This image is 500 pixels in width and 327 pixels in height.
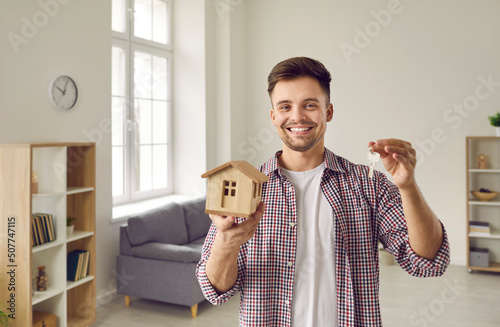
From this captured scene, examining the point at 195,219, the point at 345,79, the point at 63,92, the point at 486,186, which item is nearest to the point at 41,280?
the point at 63,92

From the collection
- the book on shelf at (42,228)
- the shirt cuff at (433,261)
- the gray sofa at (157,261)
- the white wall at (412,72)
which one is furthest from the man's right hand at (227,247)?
the white wall at (412,72)

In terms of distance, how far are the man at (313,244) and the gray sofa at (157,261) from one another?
2611 millimetres

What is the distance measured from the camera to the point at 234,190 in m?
1.21

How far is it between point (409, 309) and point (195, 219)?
7.24 feet

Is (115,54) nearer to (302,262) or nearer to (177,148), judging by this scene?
(177,148)

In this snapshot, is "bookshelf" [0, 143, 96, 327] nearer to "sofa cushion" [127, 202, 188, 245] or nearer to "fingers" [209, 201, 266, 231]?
"sofa cushion" [127, 202, 188, 245]

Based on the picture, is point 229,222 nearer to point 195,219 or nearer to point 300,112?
point 300,112

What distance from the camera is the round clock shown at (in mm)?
3645

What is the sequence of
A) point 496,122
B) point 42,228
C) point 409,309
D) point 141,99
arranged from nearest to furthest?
point 42,228
point 409,309
point 496,122
point 141,99

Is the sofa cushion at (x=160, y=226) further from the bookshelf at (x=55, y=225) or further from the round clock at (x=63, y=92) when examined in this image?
the round clock at (x=63, y=92)

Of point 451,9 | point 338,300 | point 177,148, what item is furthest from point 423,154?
point 338,300

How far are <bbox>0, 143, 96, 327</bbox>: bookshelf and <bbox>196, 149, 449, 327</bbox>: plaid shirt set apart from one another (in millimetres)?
2083

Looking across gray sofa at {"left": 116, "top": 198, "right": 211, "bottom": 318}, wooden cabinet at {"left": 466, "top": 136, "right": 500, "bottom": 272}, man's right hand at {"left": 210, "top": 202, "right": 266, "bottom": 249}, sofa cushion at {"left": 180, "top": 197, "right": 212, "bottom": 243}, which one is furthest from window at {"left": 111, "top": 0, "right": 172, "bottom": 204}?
man's right hand at {"left": 210, "top": 202, "right": 266, "bottom": 249}

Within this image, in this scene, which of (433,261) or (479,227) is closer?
(433,261)
